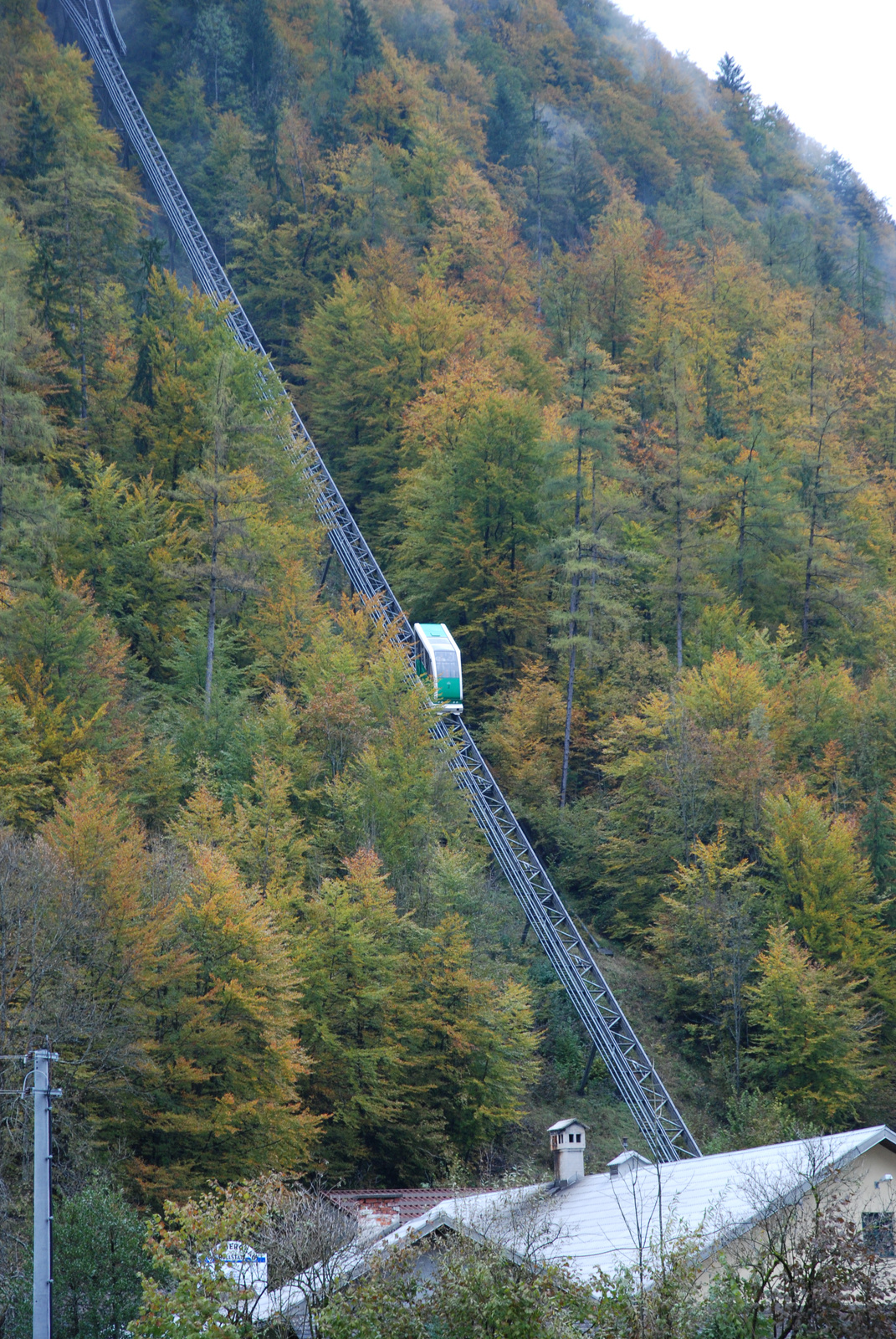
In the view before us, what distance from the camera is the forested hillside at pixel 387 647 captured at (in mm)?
28281

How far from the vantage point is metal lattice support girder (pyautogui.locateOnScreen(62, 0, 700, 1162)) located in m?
33.9

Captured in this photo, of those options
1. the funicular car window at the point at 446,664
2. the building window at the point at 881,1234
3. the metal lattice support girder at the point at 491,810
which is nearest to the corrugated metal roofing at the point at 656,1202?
the building window at the point at 881,1234

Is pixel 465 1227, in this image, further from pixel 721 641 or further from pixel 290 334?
pixel 290 334

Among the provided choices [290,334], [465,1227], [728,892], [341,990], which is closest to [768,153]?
[290,334]

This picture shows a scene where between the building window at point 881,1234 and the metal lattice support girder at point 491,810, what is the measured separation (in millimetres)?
11279

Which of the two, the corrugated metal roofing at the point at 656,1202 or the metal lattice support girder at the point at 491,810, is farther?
the metal lattice support girder at the point at 491,810

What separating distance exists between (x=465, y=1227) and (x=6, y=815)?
16382 millimetres

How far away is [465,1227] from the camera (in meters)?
18.8

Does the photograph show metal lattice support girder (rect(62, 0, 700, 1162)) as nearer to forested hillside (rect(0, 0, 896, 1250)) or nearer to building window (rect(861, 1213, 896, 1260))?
forested hillside (rect(0, 0, 896, 1250))

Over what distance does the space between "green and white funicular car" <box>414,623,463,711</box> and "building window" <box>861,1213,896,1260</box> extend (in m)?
24.4


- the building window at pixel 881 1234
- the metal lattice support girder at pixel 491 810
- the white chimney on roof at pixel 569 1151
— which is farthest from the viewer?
the metal lattice support girder at pixel 491 810

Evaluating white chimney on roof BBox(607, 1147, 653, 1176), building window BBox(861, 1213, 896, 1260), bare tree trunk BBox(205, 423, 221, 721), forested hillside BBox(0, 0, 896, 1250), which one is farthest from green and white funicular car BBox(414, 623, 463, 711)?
building window BBox(861, 1213, 896, 1260)

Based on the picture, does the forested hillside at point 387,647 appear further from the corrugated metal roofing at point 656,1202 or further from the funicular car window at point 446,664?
the corrugated metal roofing at point 656,1202

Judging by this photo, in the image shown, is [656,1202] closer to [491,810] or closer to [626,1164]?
[626,1164]
